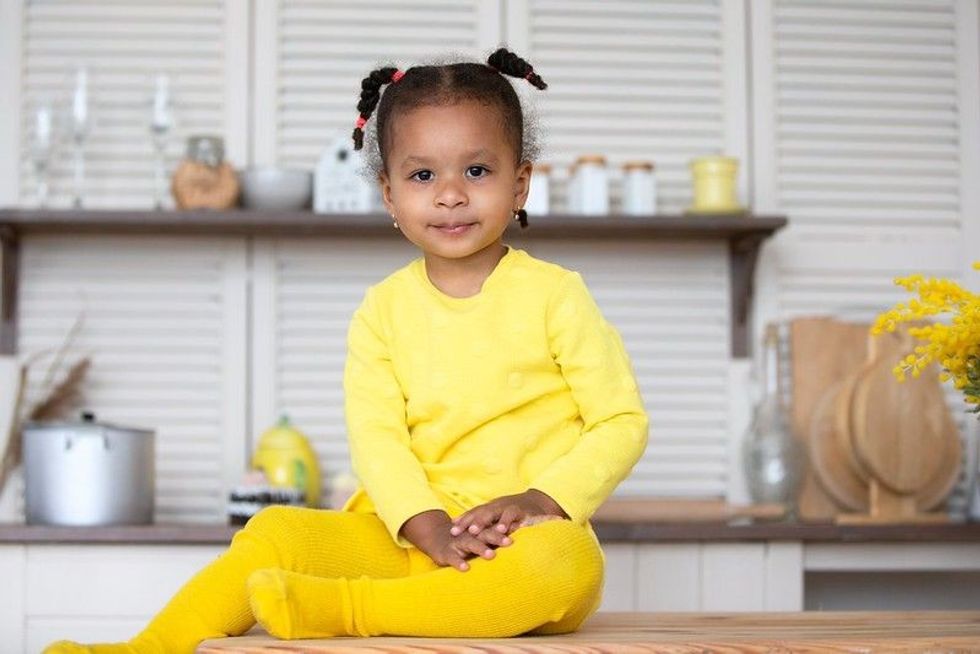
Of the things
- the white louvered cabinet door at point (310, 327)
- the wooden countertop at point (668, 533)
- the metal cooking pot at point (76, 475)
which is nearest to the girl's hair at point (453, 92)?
the wooden countertop at point (668, 533)

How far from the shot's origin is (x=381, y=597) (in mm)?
1349

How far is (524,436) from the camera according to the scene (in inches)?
62.1

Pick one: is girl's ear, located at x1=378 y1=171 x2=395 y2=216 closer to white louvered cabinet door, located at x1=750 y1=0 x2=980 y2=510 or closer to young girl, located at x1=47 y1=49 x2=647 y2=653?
young girl, located at x1=47 y1=49 x2=647 y2=653

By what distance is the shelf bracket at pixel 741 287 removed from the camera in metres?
2.85

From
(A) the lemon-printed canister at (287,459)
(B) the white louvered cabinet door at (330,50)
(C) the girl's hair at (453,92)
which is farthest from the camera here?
(B) the white louvered cabinet door at (330,50)

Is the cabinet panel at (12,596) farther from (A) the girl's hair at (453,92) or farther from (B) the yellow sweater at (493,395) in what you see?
(A) the girl's hair at (453,92)

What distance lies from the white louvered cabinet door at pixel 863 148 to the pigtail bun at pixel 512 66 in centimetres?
140

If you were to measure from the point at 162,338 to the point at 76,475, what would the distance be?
1.31 feet

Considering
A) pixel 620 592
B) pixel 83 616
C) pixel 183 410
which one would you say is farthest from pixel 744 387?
pixel 83 616

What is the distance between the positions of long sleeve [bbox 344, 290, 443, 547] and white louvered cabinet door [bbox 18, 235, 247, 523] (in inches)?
48.0

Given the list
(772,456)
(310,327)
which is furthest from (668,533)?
(310,327)

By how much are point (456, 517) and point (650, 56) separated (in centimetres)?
160

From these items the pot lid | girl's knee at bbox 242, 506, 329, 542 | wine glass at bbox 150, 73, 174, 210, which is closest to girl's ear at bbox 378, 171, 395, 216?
girl's knee at bbox 242, 506, 329, 542

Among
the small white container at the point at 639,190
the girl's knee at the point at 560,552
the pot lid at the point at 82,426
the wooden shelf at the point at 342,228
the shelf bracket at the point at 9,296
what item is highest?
the small white container at the point at 639,190
